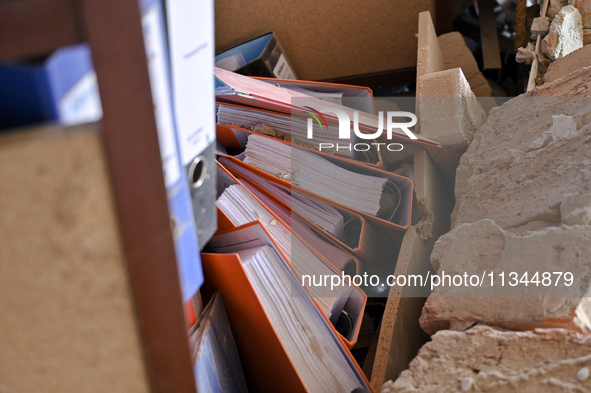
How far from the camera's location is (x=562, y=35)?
1.36 m

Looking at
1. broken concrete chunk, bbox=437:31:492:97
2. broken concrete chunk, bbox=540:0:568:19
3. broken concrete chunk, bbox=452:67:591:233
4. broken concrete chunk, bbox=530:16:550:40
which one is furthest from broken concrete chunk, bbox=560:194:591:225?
broken concrete chunk, bbox=437:31:492:97

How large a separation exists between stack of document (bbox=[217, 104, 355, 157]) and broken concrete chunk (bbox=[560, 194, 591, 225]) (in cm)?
55

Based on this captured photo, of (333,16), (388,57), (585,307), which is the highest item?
(333,16)

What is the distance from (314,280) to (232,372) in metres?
0.26

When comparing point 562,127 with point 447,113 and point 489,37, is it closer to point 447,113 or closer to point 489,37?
point 447,113

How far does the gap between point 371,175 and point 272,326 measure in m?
0.58

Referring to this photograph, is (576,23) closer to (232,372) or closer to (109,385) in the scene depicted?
(232,372)

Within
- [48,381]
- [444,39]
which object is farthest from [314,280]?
[444,39]

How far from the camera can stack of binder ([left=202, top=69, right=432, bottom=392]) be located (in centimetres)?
79

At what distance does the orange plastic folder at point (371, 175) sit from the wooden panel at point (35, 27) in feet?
2.59

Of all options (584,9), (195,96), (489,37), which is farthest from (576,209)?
(489,37)

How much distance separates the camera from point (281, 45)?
1.89m

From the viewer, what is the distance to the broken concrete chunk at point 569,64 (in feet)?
4.03

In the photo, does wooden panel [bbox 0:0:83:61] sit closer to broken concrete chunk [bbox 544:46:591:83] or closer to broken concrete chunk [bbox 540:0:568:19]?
broken concrete chunk [bbox 544:46:591:83]
